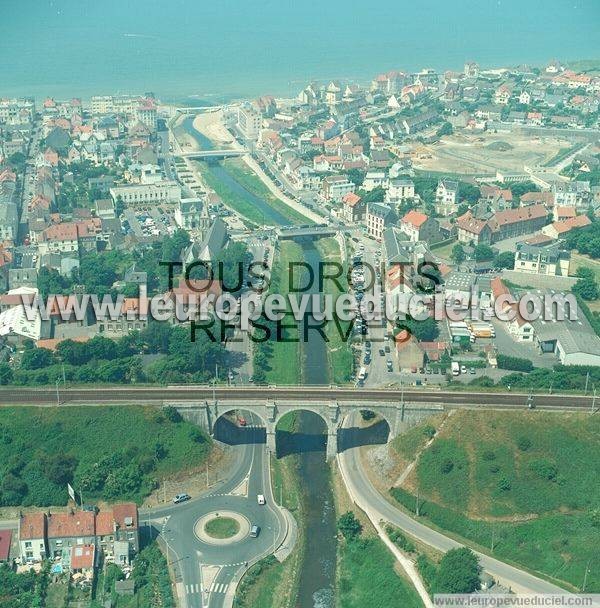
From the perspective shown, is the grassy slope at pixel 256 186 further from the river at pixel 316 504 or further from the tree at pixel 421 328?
the tree at pixel 421 328

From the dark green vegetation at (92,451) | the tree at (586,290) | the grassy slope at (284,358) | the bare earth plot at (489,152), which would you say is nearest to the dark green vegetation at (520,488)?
the dark green vegetation at (92,451)

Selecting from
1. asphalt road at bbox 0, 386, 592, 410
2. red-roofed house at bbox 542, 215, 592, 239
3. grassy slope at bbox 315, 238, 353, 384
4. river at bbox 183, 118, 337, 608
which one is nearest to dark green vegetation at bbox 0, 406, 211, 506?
asphalt road at bbox 0, 386, 592, 410

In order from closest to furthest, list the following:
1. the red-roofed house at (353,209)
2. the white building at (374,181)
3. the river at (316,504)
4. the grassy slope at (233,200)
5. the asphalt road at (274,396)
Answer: the river at (316,504) → the asphalt road at (274,396) → the red-roofed house at (353,209) → the grassy slope at (233,200) → the white building at (374,181)

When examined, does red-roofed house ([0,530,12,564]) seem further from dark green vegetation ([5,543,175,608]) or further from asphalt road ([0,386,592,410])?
asphalt road ([0,386,592,410])

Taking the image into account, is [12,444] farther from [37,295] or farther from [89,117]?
[89,117]

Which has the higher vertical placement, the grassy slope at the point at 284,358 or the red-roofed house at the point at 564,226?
the red-roofed house at the point at 564,226

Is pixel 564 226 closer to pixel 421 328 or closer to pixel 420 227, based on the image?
pixel 420 227

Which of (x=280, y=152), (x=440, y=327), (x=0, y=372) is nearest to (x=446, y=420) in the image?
(x=440, y=327)
